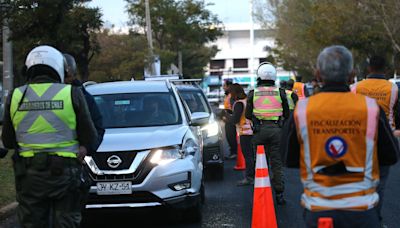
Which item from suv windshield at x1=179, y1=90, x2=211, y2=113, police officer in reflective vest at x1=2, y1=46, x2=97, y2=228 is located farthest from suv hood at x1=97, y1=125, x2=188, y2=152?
suv windshield at x1=179, y1=90, x2=211, y2=113

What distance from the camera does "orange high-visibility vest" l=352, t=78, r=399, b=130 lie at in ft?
24.0

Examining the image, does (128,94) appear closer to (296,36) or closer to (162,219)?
(162,219)

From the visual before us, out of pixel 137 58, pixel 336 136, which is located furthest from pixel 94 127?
pixel 137 58

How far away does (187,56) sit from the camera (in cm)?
5881

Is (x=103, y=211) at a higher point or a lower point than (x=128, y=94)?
lower

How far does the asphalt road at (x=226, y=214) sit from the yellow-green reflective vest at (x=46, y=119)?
2.79m

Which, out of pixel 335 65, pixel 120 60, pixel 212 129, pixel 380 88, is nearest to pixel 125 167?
pixel 380 88

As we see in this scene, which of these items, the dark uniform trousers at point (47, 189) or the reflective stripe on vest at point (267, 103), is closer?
the dark uniform trousers at point (47, 189)

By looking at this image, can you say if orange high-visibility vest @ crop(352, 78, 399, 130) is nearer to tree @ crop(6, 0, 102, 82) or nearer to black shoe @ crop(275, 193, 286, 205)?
black shoe @ crop(275, 193, 286, 205)

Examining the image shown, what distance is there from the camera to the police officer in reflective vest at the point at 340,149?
12.3 feet

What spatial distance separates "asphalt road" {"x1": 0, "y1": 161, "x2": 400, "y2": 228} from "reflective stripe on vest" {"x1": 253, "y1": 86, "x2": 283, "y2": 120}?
4.17ft

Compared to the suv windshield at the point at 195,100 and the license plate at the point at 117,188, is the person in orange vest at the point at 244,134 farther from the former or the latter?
the license plate at the point at 117,188

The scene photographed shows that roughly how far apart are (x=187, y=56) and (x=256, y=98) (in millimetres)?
Result: 49659

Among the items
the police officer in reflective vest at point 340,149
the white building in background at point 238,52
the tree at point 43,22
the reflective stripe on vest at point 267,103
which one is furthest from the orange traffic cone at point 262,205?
the white building in background at point 238,52
